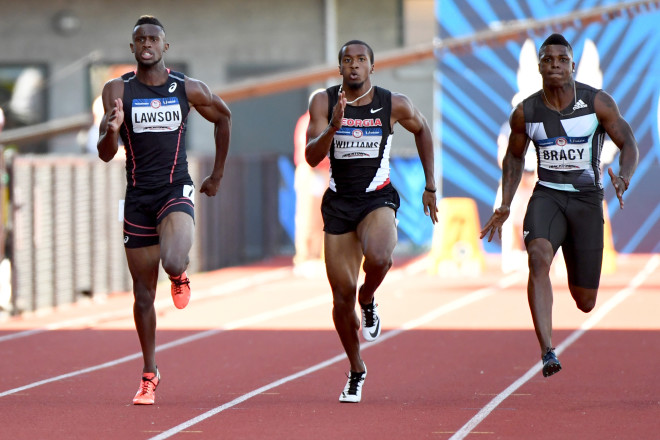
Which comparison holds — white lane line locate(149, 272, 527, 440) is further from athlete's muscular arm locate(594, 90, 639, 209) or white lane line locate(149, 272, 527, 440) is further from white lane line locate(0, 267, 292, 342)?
white lane line locate(0, 267, 292, 342)

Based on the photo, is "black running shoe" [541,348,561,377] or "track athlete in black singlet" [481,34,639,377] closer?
"black running shoe" [541,348,561,377]

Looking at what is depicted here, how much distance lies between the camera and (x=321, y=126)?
8.07m

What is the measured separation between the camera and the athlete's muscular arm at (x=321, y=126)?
7.62 metres

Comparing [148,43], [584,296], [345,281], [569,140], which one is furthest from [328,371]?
[148,43]

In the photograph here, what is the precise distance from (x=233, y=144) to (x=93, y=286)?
11.1 metres

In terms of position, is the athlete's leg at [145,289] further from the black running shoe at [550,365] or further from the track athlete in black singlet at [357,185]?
the black running shoe at [550,365]

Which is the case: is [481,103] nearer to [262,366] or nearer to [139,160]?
[262,366]

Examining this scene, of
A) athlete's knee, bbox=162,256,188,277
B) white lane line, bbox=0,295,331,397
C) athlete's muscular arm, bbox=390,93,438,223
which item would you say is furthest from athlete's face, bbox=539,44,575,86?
white lane line, bbox=0,295,331,397

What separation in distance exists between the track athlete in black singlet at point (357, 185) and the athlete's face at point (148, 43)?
99cm

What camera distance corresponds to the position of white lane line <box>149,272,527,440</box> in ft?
24.1

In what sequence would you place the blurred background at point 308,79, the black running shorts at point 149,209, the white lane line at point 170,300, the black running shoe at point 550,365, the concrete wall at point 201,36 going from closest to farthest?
the black running shoe at point 550,365 < the black running shorts at point 149,209 < the white lane line at point 170,300 < the blurred background at point 308,79 < the concrete wall at point 201,36

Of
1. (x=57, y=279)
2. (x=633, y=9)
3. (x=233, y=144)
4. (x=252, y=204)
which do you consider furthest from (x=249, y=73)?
(x=57, y=279)

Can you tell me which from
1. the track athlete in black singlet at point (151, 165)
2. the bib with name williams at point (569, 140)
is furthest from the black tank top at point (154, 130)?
the bib with name williams at point (569, 140)

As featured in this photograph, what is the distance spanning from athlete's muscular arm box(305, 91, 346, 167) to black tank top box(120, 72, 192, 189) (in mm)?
798
